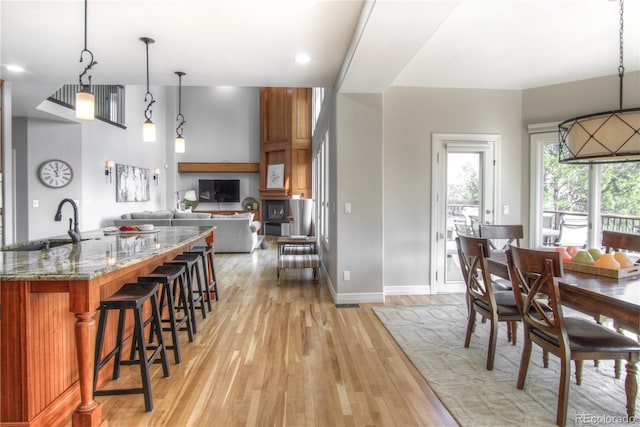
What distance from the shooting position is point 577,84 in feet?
13.8

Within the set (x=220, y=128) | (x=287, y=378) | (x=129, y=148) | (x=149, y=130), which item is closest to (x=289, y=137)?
(x=220, y=128)

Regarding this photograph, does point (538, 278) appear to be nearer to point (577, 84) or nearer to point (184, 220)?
point (577, 84)

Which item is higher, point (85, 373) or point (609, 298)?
point (609, 298)

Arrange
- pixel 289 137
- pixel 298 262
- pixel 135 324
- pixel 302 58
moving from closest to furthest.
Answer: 1. pixel 135 324
2. pixel 302 58
3. pixel 298 262
4. pixel 289 137

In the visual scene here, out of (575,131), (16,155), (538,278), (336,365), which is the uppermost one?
(16,155)

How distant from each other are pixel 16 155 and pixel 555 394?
8371 mm

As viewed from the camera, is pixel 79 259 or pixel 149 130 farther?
pixel 149 130

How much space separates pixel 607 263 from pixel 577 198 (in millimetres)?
2575

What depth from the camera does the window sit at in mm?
3955

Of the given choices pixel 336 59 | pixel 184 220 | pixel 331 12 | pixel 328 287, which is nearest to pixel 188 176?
pixel 184 220

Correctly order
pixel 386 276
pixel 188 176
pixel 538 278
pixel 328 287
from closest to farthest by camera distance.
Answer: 1. pixel 538 278
2. pixel 386 276
3. pixel 328 287
4. pixel 188 176

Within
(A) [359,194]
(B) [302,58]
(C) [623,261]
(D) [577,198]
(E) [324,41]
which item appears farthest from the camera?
(D) [577,198]

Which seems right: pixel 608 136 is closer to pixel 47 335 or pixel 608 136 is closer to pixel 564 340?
pixel 564 340

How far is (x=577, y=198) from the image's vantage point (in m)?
4.29
